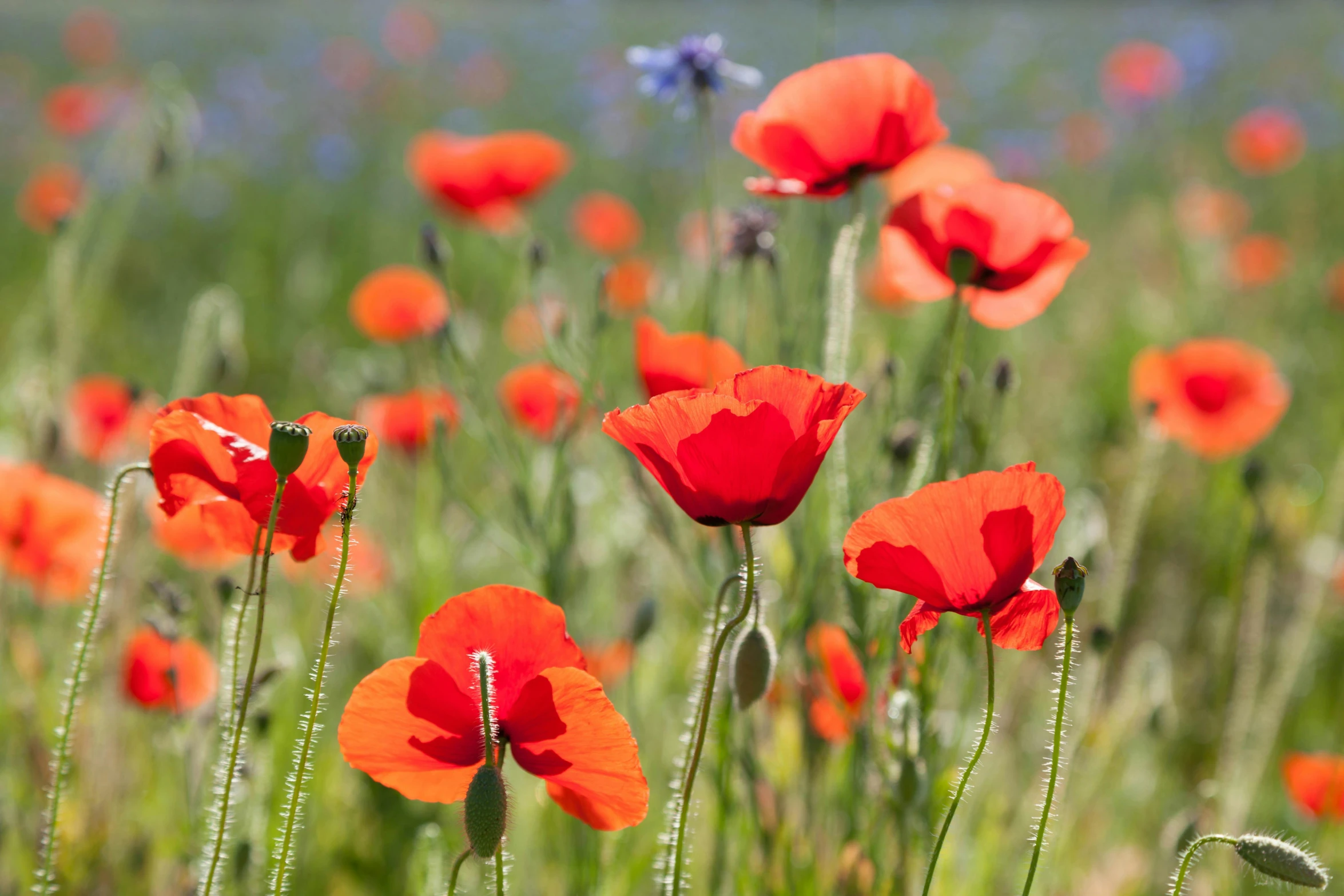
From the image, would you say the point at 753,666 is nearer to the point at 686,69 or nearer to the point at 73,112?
the point at 686,69

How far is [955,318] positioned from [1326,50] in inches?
450

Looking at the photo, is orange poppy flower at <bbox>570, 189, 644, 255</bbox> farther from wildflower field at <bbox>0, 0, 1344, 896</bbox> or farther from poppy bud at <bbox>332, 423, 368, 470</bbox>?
poppy bud at <bbox>332, 423, 368, 470</bbox>

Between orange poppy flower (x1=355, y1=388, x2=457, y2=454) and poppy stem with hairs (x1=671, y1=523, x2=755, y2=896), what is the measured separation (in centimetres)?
136

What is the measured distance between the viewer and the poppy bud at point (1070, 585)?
0.85 m

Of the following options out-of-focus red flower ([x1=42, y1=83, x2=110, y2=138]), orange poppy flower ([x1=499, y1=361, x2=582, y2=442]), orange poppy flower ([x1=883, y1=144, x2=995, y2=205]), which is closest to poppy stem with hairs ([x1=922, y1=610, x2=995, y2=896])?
orange poppy flower ([x1=883, y1=144, x2=995, y2=205])

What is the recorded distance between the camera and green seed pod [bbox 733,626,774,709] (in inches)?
41.3

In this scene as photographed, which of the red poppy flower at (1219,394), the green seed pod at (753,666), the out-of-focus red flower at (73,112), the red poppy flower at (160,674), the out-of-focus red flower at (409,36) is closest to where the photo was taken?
the green seed pod at (753,666)

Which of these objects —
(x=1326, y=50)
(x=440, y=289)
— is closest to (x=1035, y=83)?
(x=1326, y=50)

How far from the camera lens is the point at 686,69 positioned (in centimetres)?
164

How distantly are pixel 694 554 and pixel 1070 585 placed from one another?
1184 millimetres

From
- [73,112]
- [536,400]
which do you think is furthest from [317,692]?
[73,112]

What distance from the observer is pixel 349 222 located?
5.84m

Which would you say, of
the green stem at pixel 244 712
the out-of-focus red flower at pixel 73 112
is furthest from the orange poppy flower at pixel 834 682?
the out-of-focus red flower at pixel 73 112

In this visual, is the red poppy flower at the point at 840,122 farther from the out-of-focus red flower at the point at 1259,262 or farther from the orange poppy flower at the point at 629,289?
the out-of-focus red flower at the point at 1259,262
